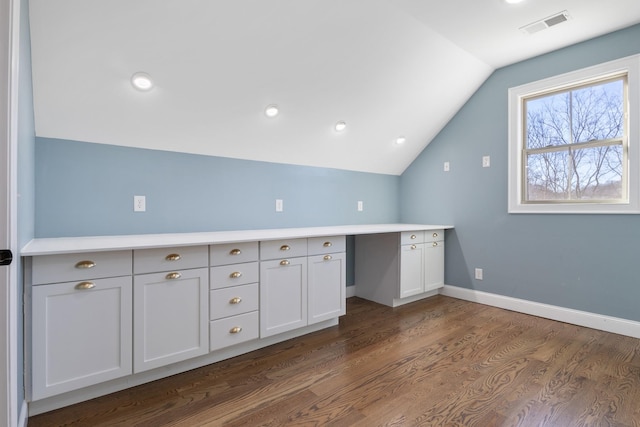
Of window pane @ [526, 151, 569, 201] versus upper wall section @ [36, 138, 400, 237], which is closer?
upper wall section @ [36, 138, 400, 237]

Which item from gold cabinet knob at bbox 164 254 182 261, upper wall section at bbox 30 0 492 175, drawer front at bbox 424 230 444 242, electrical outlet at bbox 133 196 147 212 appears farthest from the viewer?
drawer front at bbox 424 230 444 242

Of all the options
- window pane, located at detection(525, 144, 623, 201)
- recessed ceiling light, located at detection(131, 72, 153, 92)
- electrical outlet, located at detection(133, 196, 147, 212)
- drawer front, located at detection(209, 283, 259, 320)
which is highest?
recessed ceiling light, located at detection(131, 72, 153, 92)

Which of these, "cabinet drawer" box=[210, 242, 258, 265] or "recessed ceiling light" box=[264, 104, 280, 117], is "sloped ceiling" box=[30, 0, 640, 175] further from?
"cabinet drawer" box=[210, 242, 258, 265]

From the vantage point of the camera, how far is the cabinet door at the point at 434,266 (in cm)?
367

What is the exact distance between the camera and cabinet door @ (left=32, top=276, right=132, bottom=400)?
63.1 inches

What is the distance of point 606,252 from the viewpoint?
2.81 m

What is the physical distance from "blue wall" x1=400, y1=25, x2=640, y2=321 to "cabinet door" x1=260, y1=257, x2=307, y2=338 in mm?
2106

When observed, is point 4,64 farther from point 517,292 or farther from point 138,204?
point 517,292

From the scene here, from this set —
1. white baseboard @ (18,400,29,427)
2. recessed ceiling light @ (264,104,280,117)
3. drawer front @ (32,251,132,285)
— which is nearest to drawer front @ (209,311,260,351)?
drawer front @ (32,251,132,285)

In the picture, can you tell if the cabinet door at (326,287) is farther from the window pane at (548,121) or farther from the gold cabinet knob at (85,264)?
the window pane at (548,121)

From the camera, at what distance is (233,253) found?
2223 millimetres

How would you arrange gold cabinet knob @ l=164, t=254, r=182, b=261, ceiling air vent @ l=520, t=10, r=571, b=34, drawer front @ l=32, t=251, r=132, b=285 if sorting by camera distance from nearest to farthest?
drawer front @ l=32, t=251, r=132, b=285, gold cabinet knob @ l=164, t=254, r=182, b=261, ceiling air vent @ l=520, t=10, r=571, b=34

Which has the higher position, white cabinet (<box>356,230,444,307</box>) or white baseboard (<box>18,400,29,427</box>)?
white cabinet (<box>356,230,444,307</box>)

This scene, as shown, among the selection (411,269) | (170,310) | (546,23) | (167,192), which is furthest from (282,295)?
(546,23)
